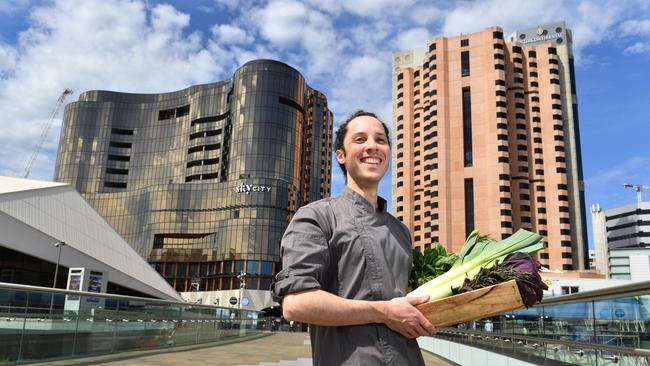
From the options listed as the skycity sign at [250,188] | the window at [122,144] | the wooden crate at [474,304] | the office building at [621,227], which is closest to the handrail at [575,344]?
the wooden crate at [474,304]

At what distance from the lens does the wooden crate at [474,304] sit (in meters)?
1.91

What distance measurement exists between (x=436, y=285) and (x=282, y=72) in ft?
321

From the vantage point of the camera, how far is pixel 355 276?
195 centimetres

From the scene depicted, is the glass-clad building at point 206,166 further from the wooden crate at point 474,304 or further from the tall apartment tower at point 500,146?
the wooden crate at point 474,304

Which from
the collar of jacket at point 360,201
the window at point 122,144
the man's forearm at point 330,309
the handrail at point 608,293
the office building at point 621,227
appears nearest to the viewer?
the man's forearm at point 330,309

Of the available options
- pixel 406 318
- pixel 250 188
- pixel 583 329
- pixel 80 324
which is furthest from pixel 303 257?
pixel 250 188

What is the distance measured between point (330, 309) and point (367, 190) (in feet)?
2.15

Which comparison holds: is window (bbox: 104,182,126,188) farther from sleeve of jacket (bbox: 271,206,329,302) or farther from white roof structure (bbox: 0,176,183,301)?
sleeve of jacket (bbox: 271,206,329,302)

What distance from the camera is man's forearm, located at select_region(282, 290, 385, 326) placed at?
1.78m

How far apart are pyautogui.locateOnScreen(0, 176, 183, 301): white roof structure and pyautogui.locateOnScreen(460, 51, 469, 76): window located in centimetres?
7088

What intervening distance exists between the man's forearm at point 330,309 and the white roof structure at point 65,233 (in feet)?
161

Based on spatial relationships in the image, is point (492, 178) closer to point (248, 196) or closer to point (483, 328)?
point (248, 196)

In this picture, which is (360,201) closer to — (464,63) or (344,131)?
(344,131)

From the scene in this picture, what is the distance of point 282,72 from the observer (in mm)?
96938
